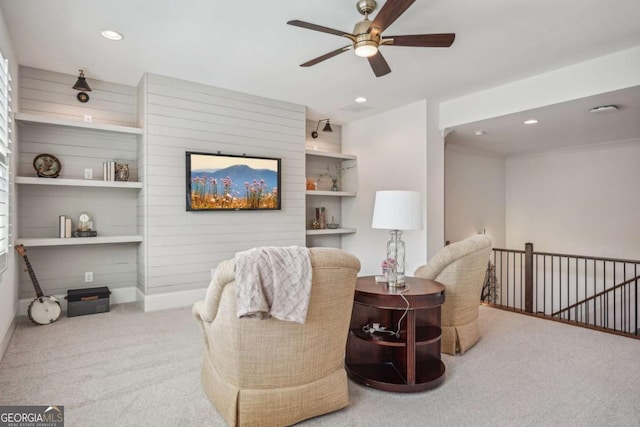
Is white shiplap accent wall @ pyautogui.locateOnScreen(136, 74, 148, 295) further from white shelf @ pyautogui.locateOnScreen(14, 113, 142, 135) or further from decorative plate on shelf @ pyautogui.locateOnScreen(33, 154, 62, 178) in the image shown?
decorative plate on shelf @ pyautogui.locateOnScreen(33, 154, 62, 178)

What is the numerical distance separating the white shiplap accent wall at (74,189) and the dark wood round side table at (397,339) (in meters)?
3.36

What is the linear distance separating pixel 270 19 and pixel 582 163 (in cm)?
652

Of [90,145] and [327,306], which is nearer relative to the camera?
[327,306]

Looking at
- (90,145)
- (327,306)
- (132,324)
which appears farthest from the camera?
(90,145)

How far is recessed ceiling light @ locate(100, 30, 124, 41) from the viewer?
10.8 feet

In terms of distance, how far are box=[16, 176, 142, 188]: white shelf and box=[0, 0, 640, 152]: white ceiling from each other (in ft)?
4.21

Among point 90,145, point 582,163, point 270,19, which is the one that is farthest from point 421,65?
point 582,163

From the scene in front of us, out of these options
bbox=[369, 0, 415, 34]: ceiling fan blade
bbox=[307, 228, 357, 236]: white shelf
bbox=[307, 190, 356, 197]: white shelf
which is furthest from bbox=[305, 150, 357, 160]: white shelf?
bbox=[369, 0, 415, 34]: ceiling fan blade

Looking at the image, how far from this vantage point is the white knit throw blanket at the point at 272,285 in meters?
1.78

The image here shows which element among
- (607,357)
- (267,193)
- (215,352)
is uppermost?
(267,193)

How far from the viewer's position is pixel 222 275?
1.88m

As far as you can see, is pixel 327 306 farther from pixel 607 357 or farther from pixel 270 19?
pixel 607 357

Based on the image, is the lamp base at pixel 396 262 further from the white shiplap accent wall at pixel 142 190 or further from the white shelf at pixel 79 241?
the white shelf at pixel 79 241

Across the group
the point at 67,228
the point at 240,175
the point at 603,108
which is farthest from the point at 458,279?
the point at 67,228
